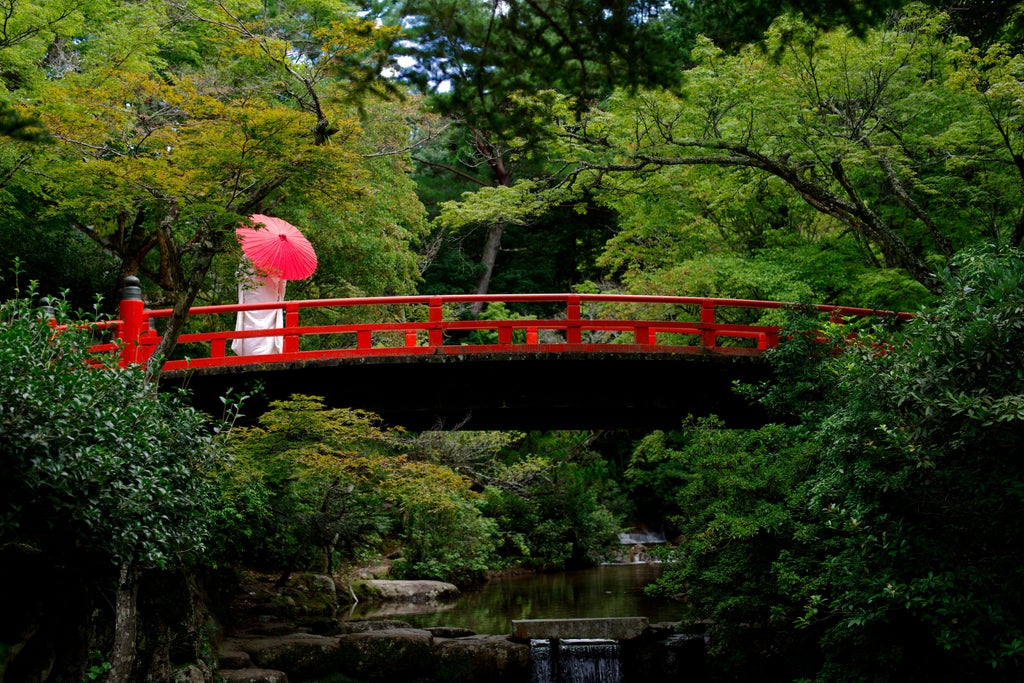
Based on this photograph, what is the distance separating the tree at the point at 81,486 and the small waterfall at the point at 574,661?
5839 millimetres

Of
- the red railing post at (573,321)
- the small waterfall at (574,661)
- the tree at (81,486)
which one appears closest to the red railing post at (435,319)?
the red railing post at (573,321)

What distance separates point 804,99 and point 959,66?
89.3 inches

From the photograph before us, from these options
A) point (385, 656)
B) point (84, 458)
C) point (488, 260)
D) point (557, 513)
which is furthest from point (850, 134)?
point (488, 260)

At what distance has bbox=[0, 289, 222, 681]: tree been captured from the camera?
7.06 m

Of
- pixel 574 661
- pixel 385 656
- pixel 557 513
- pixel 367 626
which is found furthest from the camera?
pixel 557 513

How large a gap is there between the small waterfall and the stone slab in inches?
3.2

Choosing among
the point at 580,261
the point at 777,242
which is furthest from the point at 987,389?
the point at 580,261

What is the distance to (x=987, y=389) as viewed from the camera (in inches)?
308

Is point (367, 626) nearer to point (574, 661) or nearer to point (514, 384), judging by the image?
point (574, 661)

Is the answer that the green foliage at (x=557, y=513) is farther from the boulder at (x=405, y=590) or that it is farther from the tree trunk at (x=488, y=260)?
the tree trunk at (x=488, y=260)

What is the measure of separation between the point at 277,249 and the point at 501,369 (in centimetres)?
335

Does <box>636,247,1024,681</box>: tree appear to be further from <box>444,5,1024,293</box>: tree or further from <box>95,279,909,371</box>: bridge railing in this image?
<box>444,5,1024,293</box>: tree

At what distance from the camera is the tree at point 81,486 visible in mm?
7062

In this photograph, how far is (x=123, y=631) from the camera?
8.41 m
